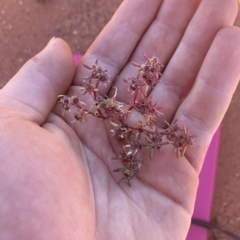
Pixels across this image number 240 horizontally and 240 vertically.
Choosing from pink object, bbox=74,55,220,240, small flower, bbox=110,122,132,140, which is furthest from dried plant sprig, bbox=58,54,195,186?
pink object, bbox=74,55,220,240

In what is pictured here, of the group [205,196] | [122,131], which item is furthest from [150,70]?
[205,196]

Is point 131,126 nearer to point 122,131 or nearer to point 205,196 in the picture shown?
point 122,131

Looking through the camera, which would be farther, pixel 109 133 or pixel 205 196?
pixel 205 196

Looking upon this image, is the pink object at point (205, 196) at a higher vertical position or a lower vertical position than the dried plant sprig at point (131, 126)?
lower

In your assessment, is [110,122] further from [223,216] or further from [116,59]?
[223,216]

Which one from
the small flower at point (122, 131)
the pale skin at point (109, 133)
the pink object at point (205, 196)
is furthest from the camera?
the pink object at point (205, 196)

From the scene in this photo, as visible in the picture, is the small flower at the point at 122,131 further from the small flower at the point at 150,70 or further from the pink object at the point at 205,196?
the pink object at the point at 205,196

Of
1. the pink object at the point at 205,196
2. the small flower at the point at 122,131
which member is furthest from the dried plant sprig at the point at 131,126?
the pink object at the point at 205,196
